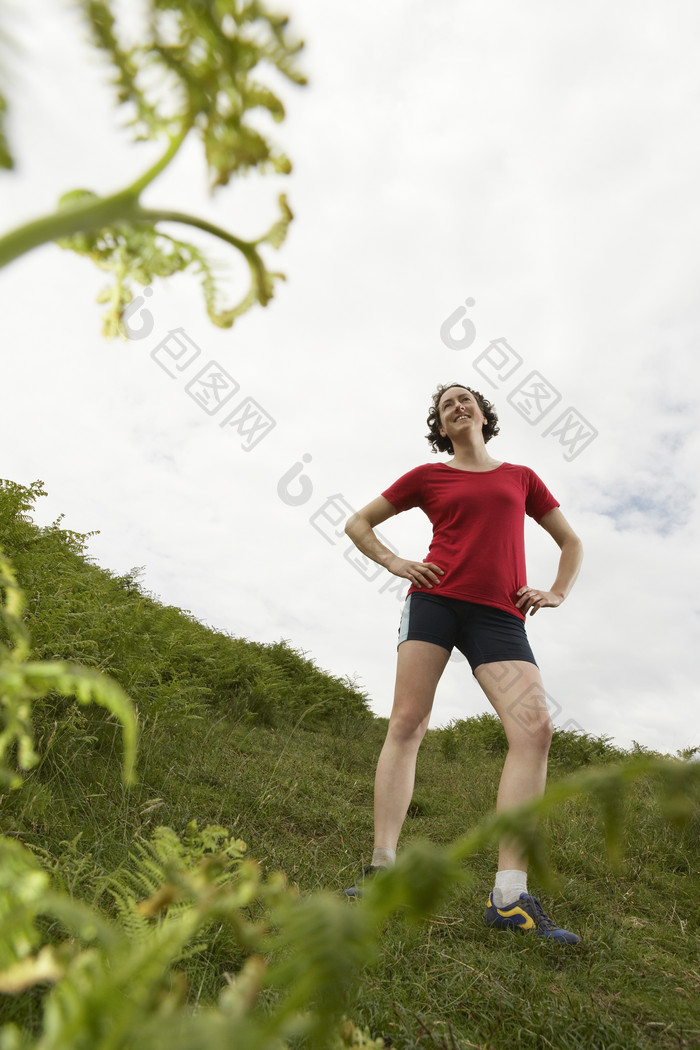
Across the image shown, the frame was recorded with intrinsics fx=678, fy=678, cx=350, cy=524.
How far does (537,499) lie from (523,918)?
2.31 meters

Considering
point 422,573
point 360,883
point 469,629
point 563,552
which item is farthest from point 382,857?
point 563,552

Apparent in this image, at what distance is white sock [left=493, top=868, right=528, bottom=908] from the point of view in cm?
276

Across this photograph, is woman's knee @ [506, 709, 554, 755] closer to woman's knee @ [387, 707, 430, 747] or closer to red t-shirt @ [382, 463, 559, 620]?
woman's knee @ [387, 707, 430, 747]

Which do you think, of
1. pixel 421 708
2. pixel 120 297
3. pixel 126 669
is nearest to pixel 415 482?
pixel 421 708

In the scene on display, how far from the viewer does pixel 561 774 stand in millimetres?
7477

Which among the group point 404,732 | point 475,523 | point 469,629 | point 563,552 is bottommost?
point 404,732

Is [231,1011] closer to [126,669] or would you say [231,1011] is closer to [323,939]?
[323,939]

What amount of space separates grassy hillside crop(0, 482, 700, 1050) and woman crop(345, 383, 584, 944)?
0.33m

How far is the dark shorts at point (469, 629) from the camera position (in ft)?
10.9

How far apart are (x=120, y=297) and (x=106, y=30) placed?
215mm

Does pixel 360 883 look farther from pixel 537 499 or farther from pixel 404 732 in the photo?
pixel 537 499

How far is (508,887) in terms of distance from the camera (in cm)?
277

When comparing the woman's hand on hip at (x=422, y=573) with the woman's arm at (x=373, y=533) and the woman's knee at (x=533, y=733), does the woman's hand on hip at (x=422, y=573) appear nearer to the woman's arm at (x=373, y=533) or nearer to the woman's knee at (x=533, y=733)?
the woman's arm at (x=373, y=533)

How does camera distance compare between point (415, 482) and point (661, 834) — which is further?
point (661, 834)
